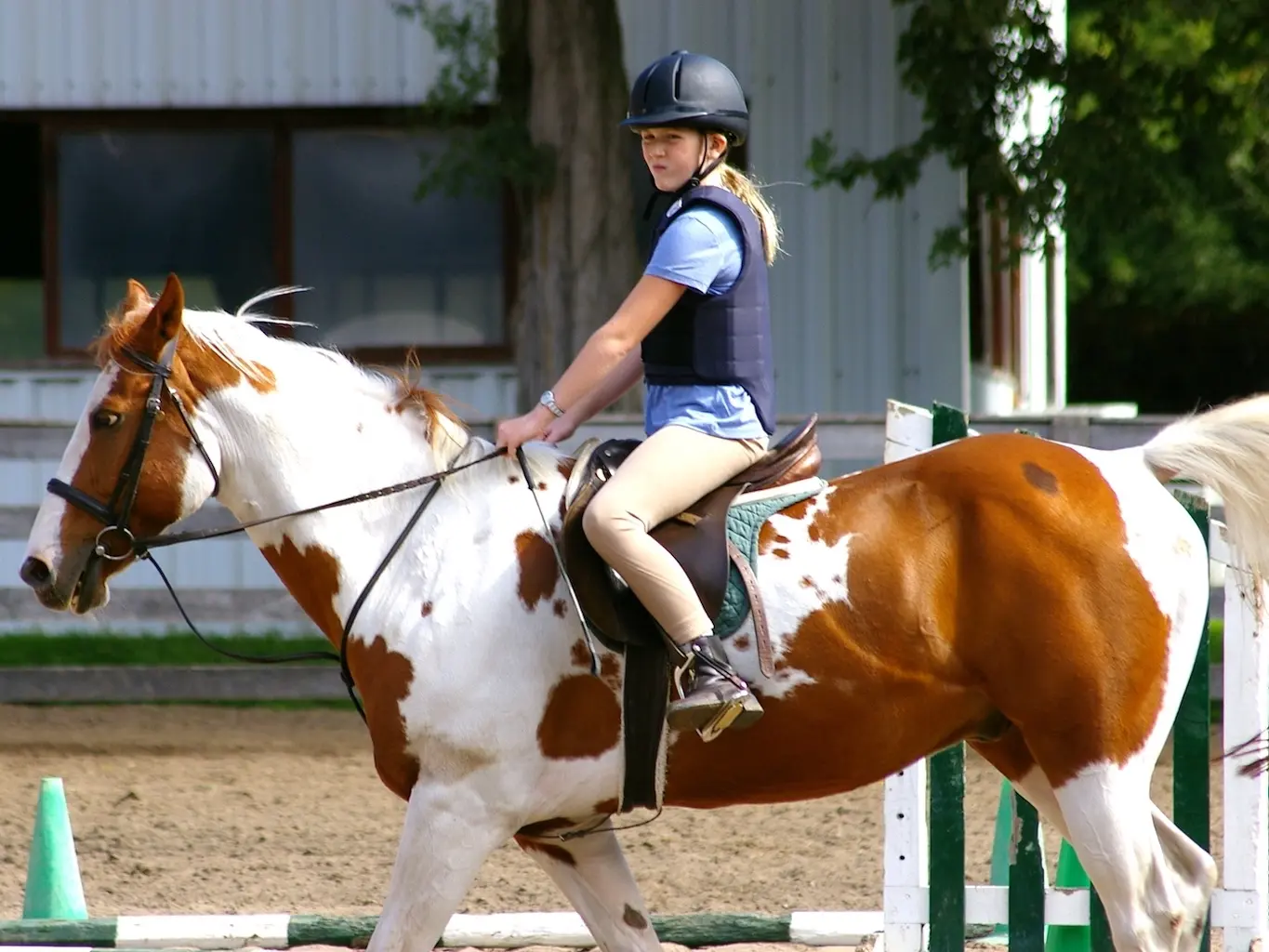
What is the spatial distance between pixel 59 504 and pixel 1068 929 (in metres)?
3.02

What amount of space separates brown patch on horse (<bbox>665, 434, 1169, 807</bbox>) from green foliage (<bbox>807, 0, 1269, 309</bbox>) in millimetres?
6168

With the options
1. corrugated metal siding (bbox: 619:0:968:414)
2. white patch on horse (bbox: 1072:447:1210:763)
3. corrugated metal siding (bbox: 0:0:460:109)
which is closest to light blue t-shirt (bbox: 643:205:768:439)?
white patch on horse (bbox: 1072:447:1210:763)

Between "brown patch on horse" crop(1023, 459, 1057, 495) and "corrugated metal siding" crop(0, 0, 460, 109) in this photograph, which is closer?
"brown patch on horse" crop(1023, 459, 1057, 495)

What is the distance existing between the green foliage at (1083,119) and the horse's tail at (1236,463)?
19.6 feet

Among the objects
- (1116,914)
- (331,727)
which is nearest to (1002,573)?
(1116,914)

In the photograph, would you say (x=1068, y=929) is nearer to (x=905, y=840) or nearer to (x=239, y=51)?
(x=905, y=840)

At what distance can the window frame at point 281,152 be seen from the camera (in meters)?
11.5

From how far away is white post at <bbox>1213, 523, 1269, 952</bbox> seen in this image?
185 inches

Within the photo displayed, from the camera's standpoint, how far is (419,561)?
408 centimetres

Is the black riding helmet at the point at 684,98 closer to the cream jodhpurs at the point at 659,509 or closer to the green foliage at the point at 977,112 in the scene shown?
the cream jodhpurs at the point at 659,509

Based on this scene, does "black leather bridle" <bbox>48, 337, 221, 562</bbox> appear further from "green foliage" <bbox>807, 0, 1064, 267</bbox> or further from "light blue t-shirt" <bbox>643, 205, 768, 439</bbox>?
"green foliage" <bbox>807, 0, 1064, 267</bbox>

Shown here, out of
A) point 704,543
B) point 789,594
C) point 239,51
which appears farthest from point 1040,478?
point 239,51

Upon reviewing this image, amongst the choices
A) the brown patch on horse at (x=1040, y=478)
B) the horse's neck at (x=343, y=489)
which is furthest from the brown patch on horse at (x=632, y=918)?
the brown patch on horse at (x=1040, y=478)

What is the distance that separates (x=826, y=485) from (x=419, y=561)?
1.02 meters
